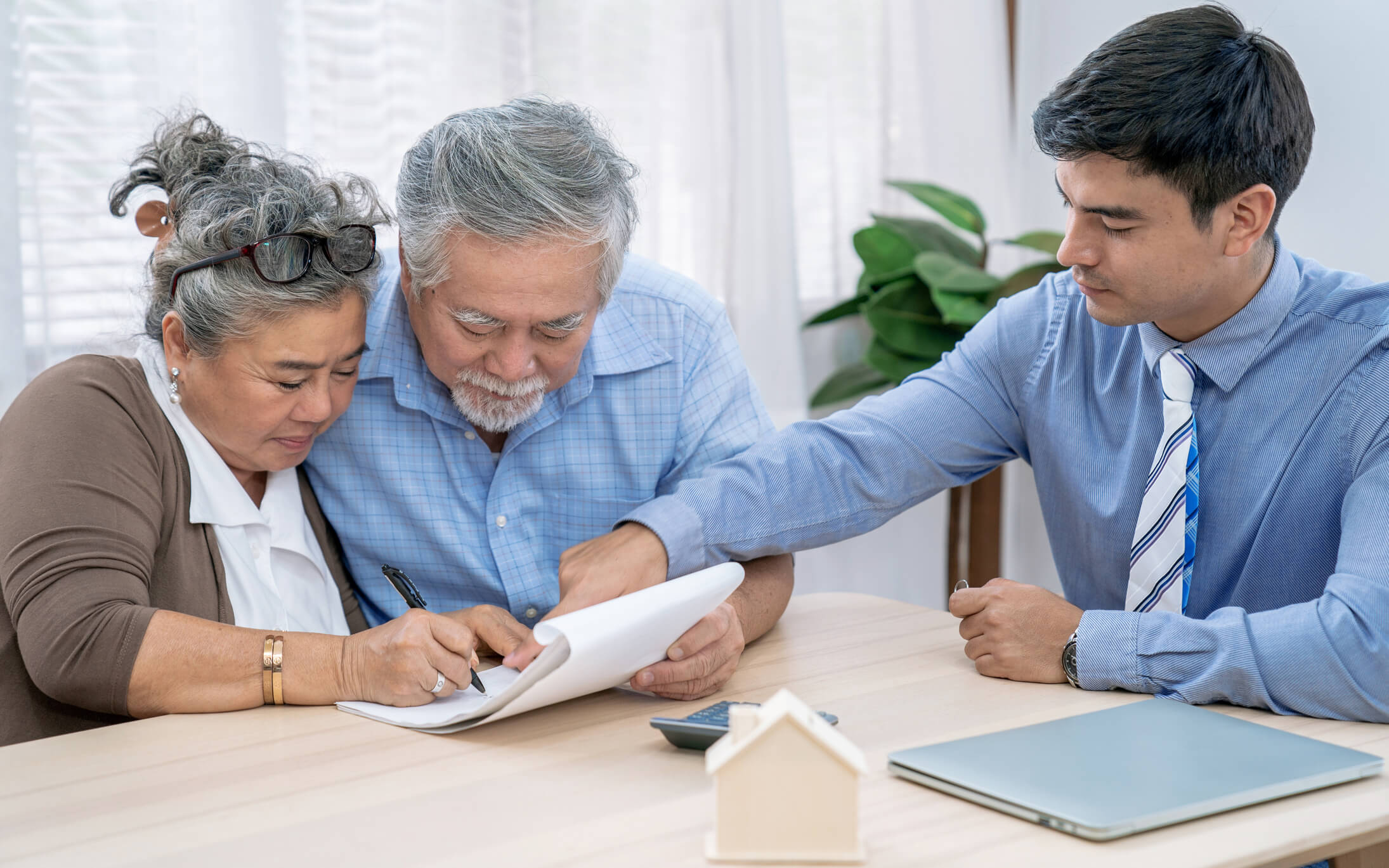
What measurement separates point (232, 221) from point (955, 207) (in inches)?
Result: 78.0

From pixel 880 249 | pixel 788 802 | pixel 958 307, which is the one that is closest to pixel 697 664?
pixel 788 802

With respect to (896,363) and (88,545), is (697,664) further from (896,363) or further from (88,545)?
(896,363)

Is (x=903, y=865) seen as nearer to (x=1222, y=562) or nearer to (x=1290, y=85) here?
(x=1222, y=562)

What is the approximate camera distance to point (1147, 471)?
59.7 inches

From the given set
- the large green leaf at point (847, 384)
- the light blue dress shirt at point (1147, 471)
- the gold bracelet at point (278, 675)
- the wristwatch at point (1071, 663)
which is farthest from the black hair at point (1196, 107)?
the large green leaf at point (847, 384)

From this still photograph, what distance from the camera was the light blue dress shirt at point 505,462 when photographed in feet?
5.44

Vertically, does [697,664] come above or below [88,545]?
below

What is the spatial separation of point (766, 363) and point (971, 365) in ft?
4.17

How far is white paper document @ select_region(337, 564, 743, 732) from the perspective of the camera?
111 cm

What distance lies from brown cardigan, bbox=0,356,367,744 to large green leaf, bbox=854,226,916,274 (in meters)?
1.89

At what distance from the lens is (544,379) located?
1574mm

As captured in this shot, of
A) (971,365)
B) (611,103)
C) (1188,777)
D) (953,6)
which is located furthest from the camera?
(953,6)

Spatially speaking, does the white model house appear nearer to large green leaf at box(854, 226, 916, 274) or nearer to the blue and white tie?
the blue and white tie

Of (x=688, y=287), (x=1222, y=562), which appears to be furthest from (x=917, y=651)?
(x=688, y=287)
